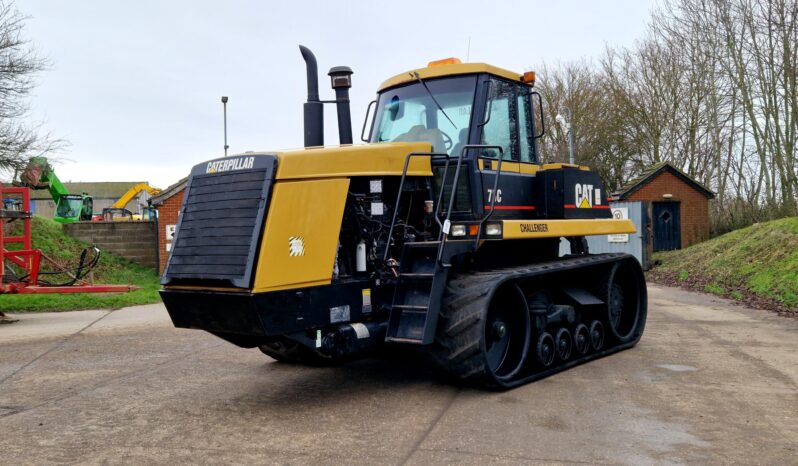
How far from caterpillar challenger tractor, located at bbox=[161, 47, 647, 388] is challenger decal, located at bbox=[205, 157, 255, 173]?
0.02m

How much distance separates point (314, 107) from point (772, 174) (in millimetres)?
20176

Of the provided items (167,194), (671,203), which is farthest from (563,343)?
(671,203)

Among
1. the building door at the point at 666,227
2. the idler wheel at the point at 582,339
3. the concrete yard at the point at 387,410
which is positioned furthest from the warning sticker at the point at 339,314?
the building door at the point at 666,227

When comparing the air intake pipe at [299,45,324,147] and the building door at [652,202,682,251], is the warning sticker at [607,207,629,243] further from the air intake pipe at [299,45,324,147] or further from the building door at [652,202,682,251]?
the air intake pipe at [299,45,324,147]

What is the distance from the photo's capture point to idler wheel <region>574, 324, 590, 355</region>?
25.2 feet

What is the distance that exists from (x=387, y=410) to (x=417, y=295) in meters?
1.00

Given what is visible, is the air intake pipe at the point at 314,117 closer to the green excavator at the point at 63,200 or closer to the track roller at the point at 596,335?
the track roller at the point at 596,335

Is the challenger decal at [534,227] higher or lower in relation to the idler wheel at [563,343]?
higher

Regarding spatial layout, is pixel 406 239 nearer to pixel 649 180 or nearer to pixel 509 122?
pixel 509 122

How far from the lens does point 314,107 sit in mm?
6762

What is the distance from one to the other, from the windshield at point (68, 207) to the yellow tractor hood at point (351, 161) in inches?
1093

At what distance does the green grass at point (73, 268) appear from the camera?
46.9ft

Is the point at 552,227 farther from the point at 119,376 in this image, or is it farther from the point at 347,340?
the point at 119,376

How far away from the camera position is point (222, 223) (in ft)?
18.4
